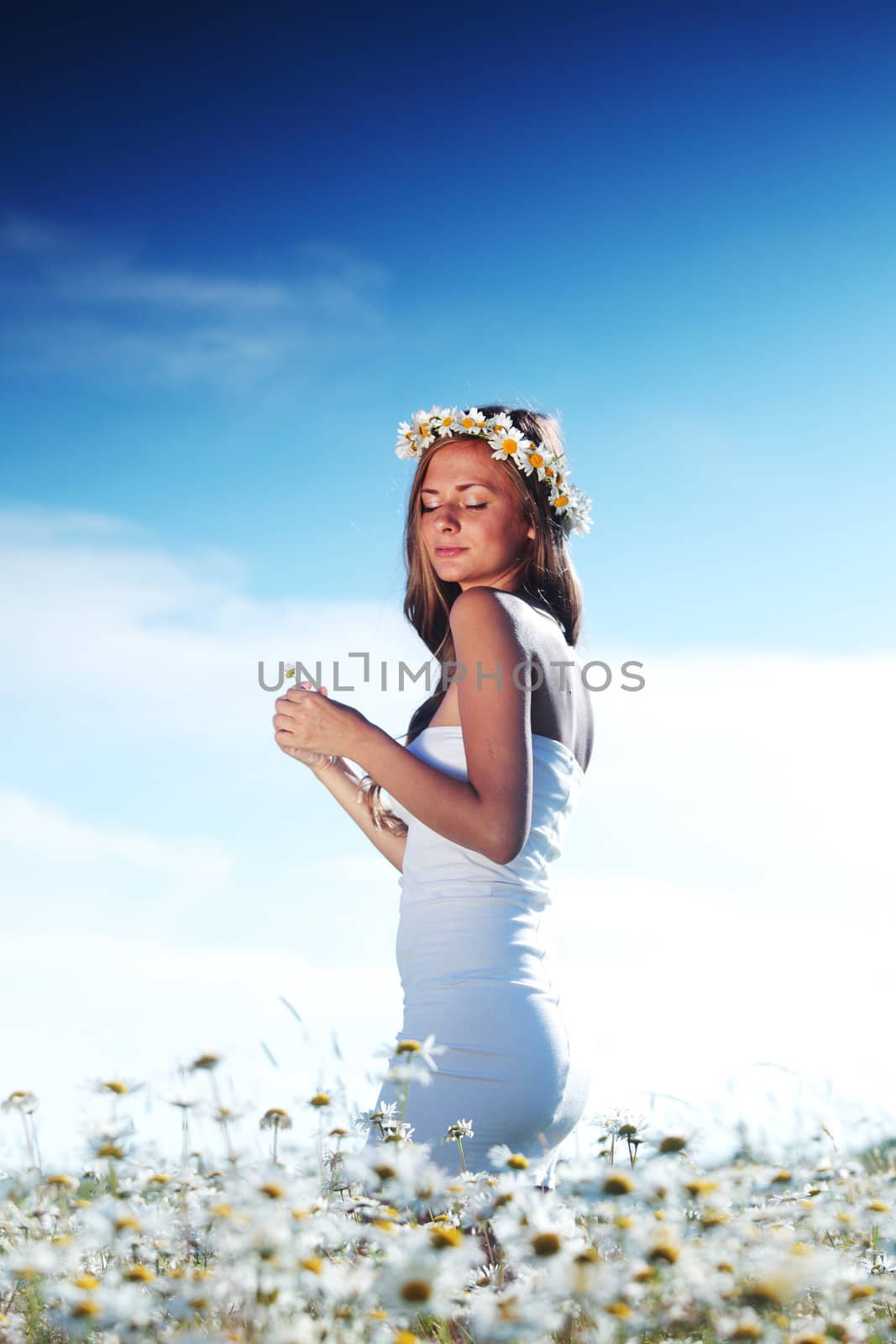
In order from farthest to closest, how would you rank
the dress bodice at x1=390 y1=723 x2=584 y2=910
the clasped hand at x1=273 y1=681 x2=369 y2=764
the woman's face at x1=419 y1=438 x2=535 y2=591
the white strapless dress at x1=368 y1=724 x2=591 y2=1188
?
the woman's face at x1=419 y1=438 x2=535 y2=591 → the clasped hand at x1=273 y1=681 x2=369 y2=764 → the dress bodice at x1=390 y1=723 x2=584 y2=910 → the white strapless dress at x1=368 y1=724 x2=591 y2=1188

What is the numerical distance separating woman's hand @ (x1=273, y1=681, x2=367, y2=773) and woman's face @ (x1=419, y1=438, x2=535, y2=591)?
72 cm

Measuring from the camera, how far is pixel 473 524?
4.28 m

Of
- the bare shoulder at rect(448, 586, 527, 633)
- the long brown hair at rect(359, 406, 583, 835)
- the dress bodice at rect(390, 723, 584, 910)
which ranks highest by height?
the long brown hair at rect(359, 406, 583, 835)

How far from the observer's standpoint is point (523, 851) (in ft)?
11.6

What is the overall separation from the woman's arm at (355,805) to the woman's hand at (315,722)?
59 cm

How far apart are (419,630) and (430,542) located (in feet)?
2.01

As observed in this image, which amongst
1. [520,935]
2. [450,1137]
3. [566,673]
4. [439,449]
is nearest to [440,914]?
[520,935]

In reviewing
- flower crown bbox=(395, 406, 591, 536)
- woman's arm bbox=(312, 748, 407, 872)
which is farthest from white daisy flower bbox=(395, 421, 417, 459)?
woman's arm bbox=(312, 748, 407, 872)

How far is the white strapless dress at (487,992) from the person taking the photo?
10.5 feet

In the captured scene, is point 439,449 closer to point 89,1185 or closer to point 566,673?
point 566,673

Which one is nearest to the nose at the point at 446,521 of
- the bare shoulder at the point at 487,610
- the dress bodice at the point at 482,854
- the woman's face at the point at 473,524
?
the woman's face at the point at 473,524

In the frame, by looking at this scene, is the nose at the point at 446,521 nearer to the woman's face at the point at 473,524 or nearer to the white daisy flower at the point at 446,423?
the woman's face at the point at 473,524

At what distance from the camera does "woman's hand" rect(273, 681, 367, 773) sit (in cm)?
370

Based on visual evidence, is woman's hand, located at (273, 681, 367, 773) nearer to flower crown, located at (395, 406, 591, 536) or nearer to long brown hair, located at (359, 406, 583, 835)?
long brown hair, located at (359, 406, 583, 835)
